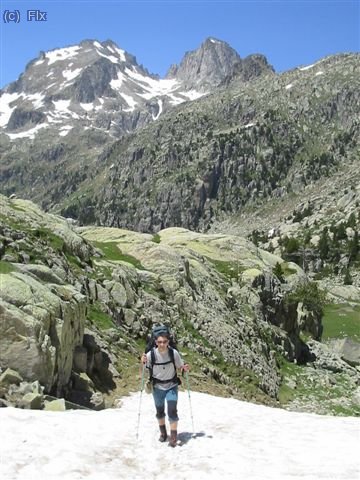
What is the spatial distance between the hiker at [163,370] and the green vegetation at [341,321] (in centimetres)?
5686

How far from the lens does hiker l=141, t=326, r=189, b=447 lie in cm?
1518

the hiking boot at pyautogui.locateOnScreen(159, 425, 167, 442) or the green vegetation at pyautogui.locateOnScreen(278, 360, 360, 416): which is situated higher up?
the hiking boot at pyautogui.locateOnScreen(159, 425, 167, 442)

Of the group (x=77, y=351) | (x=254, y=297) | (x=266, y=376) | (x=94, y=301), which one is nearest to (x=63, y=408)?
(x=77, y=351)

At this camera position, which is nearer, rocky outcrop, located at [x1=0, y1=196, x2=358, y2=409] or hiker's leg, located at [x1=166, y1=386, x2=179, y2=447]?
hiker's leg, located at [x1=166, y1=386, x2=179, y2=447]

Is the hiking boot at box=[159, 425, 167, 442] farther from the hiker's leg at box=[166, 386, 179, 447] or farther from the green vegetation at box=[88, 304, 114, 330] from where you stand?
the green vegetation at box=[88, 304, 114, 330]

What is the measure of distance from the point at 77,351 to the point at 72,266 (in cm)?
942

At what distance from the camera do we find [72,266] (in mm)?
32188

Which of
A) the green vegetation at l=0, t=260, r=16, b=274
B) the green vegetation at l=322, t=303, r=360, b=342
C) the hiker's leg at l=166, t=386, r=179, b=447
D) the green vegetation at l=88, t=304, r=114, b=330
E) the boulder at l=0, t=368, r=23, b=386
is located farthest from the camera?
the green vegetation at l=322, t=303, r=360, b=342

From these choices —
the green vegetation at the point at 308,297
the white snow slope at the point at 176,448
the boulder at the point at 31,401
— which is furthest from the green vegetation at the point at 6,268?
the green vegetation at the point at 308,297

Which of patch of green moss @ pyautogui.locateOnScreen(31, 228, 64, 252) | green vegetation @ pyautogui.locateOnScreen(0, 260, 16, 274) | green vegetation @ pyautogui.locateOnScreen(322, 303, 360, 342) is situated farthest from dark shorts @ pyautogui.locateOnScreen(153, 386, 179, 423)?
green vegetation @ pyautogui.locateOnScreen(322, 303, 360, 342)

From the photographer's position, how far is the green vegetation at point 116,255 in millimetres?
40791

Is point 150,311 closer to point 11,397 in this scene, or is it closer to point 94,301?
point 94,301

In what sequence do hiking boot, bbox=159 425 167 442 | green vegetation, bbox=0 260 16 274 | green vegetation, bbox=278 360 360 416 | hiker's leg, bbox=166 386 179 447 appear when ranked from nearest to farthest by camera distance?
hiker's leg, bbox=166 386 179 447, hiking boot, bbox=159 425 167 442, green vegetation, bbox=0 260 16 274, green vegetation, bbox=278 360 360 416

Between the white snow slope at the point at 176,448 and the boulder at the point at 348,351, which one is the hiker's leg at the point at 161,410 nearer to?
the white snow slope at the point at 176,448
